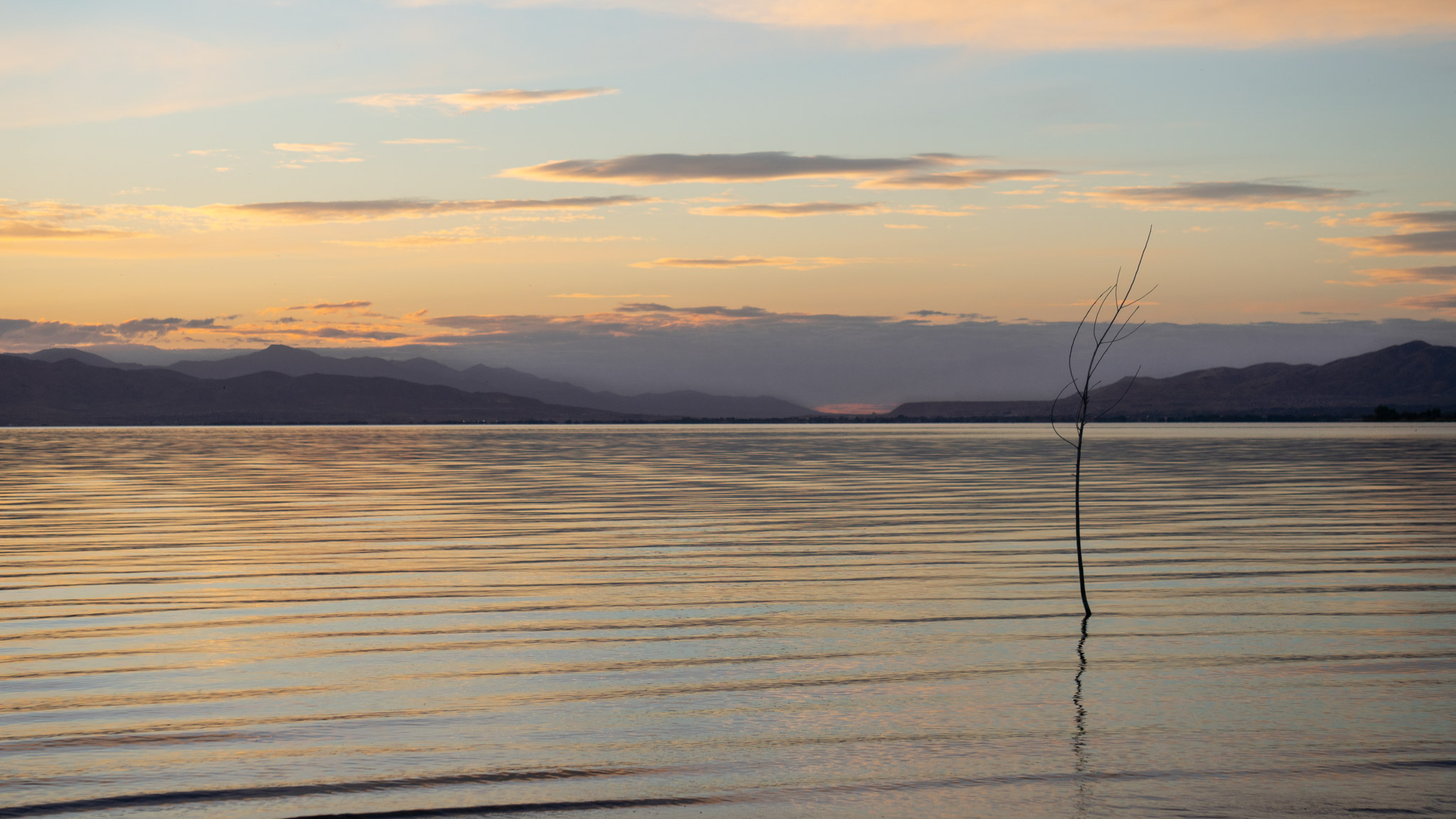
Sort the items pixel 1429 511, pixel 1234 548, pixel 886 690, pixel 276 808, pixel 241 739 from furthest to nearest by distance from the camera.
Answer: pixel 1429 511, pixel 1234 548, pixel 886 690, pixel 241 739, pixel 276 808

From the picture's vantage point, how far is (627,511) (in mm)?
29062

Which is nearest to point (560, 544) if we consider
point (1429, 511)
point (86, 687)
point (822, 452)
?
point (86, 687)

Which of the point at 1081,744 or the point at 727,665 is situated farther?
the point at 727,665

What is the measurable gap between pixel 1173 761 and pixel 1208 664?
362 centimetres

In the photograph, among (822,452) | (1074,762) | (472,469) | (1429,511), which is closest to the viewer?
(1074,762)

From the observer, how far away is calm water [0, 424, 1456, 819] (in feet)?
26.6

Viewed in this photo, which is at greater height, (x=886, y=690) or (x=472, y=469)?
(x=886, y=690)

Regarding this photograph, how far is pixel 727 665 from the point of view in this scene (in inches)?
466

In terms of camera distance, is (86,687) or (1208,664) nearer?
(86,687)

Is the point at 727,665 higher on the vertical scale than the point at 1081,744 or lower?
lower

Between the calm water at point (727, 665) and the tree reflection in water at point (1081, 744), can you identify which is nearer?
the tree reflection in water at point (1081, 744)

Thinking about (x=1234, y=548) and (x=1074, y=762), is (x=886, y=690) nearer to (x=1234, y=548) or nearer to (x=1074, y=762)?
(x=1074, y=762)

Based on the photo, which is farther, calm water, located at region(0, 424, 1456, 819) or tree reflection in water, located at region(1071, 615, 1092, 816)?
calm water, located at region(0, 424, 1456, 819)

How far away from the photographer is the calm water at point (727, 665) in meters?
8.10
